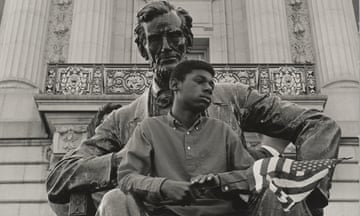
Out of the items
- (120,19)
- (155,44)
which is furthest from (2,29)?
(155,44)

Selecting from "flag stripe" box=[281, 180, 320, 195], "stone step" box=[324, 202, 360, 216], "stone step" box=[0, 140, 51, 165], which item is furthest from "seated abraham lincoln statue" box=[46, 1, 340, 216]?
"stone step" box=[0, 140, 51, 165]

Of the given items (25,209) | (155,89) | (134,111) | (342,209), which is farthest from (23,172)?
(155,89)

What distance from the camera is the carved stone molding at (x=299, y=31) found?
49.4ft

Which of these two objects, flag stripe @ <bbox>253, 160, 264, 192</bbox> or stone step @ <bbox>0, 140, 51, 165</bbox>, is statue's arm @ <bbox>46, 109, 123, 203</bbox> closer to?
flag stripe @ <bbox>253, 160, 264, 192</bbox>

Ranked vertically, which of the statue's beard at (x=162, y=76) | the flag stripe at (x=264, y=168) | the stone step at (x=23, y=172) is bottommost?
the flag stripe at (x=264, y=168)

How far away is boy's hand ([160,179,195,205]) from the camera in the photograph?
2070 millimetres

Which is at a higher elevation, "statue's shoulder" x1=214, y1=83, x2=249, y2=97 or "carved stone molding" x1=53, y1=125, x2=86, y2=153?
"carved stone molding" x1=53, y1=125, x2=86, y2=153

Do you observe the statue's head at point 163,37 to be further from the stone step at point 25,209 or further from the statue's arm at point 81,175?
the stone step at point 25,209

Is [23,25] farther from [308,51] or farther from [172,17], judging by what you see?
[172,17]

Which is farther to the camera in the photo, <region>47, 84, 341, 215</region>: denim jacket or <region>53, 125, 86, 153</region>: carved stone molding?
<region>53, 125, 86, 153</region>: carved stone molding

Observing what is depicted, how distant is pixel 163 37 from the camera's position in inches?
108

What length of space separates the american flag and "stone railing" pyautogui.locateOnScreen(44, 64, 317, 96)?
36.1 feet

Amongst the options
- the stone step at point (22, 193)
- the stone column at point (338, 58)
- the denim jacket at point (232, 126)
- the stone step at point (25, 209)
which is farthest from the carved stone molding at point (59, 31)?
the denim jacket at point (232, 126)

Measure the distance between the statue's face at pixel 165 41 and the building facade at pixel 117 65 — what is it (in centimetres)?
952
